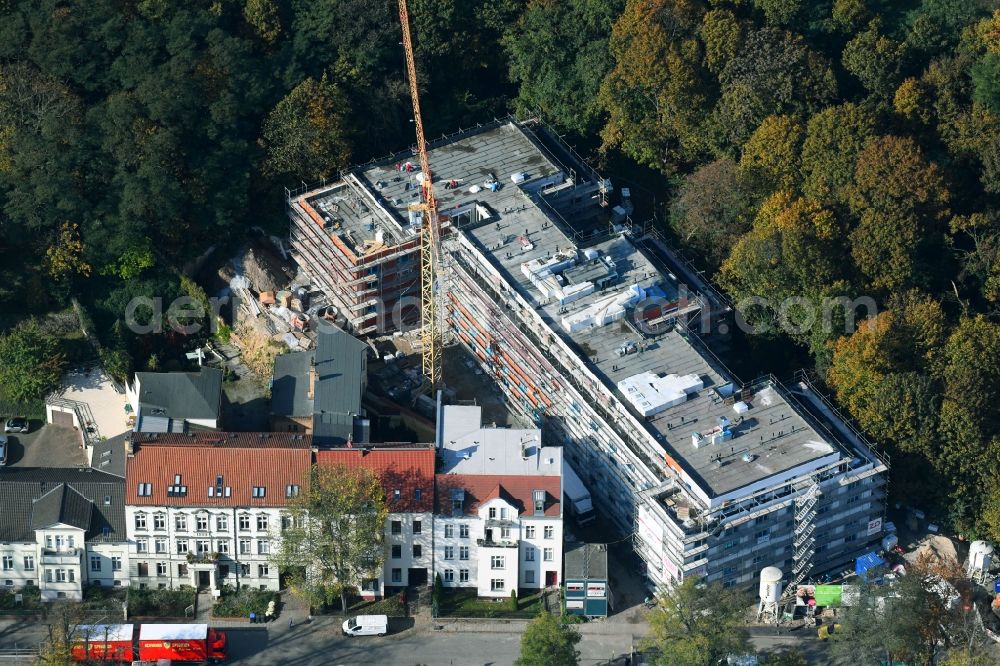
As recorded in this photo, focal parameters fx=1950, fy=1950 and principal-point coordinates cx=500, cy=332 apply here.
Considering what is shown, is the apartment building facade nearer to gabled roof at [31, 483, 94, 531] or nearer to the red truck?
gabled roof at [31, 483, 94, 531]

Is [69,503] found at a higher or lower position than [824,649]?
higher

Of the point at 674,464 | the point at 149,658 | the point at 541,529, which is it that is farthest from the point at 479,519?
the point at 149,658

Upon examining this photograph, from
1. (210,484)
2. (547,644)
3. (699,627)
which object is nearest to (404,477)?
(210,484)

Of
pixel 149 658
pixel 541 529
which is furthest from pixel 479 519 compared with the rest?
pixel 149 658

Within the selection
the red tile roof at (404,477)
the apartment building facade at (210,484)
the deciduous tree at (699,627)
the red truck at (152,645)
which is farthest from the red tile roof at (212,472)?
the deciduous tree at (699,627)

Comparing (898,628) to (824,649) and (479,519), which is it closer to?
(824,649)

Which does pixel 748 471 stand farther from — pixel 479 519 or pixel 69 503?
pixel 69 503
